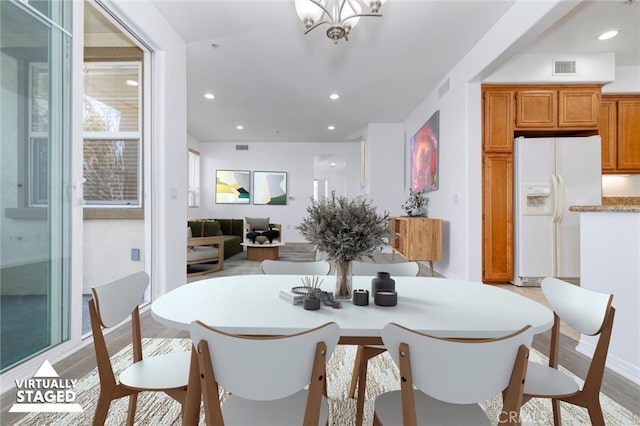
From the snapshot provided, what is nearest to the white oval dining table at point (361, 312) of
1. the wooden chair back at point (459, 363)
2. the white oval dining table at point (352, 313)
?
the white oval dining table at point (352, 313)

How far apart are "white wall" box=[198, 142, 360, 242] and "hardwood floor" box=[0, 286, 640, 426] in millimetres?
6387

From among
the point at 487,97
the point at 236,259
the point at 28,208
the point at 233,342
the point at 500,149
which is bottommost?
the point at 236,259

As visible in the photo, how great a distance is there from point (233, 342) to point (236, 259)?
18.5ft

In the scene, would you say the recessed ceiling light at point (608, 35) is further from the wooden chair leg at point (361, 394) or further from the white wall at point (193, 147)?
the white wall at point (193, 147)

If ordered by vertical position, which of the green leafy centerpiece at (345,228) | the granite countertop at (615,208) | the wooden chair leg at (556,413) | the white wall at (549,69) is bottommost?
the wooden chair leg at (556,413)

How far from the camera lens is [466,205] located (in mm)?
3986

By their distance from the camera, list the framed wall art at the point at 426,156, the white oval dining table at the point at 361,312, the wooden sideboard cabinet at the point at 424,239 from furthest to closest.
Result: the framed wall art at the point at 426,156, the wooden sideboard cabinet at the point at 424,239, the white oval dining table at the point at 361,312

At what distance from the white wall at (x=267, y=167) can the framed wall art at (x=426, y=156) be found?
3109mm

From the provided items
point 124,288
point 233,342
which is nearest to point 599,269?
point 233,342

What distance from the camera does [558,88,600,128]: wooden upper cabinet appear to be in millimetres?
4035

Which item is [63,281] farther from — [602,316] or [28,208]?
[602,316]

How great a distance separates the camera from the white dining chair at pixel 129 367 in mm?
1072

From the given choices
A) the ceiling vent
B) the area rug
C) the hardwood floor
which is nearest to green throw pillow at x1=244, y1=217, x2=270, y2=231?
the hardwood floor

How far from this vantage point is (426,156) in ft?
18.0
